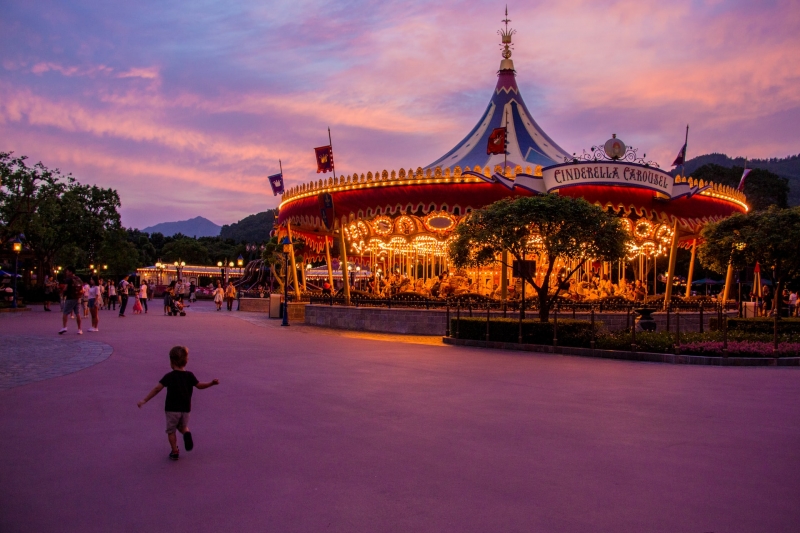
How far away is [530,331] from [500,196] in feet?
24.6

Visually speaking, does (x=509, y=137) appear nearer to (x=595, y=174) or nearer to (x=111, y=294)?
(x=595, y=174)

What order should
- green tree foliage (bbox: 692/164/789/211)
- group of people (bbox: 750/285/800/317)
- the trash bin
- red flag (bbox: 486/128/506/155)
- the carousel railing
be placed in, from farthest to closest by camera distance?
green tree foliage (bbox: 692/164/789/211) → the trash bin → group of people (bbox: 750/285/800/317) → red flag (bbox: 486/128/506/155) → the carousel railing

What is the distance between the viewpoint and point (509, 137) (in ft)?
85.5

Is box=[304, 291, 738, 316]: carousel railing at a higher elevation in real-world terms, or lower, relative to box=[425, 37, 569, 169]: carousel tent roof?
lower

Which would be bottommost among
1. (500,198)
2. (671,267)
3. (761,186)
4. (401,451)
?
(401,451)

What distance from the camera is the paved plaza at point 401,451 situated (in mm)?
4465

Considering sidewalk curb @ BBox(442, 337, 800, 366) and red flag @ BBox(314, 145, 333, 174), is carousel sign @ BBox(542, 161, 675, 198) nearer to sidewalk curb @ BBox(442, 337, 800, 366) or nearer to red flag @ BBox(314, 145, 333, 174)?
sidewalk curb @ BBox(442, 337, 800, 366)

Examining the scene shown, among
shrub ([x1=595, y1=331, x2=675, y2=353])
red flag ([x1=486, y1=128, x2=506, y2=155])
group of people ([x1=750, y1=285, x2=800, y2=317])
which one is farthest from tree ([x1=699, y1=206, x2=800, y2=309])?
red flag ([x1=486, y1=128, x2=506, y2=155])

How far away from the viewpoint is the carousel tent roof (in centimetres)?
2491

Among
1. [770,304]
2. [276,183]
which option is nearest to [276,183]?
[276,183]

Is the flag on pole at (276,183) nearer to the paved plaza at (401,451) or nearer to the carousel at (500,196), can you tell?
the carousel at (500,196)

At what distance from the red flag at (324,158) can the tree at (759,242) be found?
1383 cm

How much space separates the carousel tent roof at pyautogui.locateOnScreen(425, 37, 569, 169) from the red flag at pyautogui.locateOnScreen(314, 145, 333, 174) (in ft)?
13.1

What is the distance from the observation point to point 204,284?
244ft
